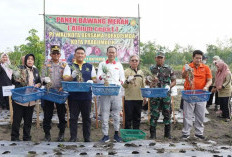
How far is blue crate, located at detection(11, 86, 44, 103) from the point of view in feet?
11.0

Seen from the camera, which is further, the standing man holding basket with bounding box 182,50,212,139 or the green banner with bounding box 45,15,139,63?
the green banner with bounding box 45,15,139,63

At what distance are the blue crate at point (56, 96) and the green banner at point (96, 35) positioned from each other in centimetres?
472

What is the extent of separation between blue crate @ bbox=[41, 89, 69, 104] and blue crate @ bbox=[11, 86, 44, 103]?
96 millimetres

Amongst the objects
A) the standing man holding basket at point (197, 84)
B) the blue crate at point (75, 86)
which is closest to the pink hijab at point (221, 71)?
the standing man holding basket at point (197, 84)

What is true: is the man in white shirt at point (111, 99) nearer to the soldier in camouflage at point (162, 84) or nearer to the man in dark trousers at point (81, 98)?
the man in dark trousers at point (81, 98)

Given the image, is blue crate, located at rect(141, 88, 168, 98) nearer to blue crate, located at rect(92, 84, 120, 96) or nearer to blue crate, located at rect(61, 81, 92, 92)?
blue crate, located at rect(92, 84, 120, 96)

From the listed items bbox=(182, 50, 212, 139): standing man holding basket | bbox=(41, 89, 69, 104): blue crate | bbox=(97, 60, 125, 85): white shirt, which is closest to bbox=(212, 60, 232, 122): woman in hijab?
bbox=(182, 50, 212, 139): standing man holding basket

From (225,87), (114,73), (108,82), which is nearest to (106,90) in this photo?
(108,82)

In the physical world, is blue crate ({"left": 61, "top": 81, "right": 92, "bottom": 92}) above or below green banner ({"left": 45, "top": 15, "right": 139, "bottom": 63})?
below

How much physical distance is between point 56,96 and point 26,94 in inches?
18.6

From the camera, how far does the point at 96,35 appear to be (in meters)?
8.69

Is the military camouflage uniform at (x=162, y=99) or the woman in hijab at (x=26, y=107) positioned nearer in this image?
the woman in hijab at (x=26, y=107)

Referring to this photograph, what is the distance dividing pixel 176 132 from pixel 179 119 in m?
0.96

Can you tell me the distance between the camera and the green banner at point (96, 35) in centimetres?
839
